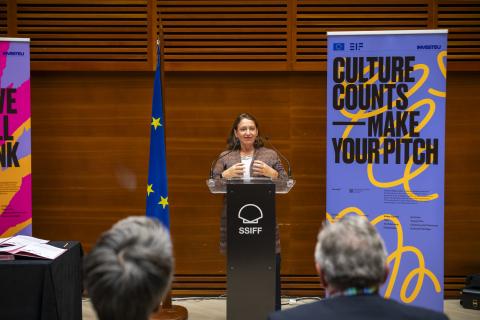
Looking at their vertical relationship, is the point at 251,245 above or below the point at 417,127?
below

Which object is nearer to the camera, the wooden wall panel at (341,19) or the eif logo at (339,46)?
the eif logo at (339,46)

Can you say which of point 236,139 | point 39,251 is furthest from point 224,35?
→ point 39,251

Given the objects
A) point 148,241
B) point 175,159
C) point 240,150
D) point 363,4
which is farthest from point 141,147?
point 148,241

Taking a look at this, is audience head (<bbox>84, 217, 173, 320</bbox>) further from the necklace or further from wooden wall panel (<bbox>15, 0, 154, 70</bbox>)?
wooden wall panel (<bbox>15, 0, 154, 70</bbox>)

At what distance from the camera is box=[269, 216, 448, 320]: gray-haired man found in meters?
1.39

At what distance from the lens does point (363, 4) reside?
4945mm

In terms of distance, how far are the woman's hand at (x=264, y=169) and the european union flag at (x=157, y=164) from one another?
108cm

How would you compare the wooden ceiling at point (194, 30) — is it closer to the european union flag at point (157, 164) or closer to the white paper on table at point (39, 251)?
the european union flag at point (157, 164)

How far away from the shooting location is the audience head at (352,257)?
1463 millimetres

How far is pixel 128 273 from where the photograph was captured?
131 cm

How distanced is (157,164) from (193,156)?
2.52ft

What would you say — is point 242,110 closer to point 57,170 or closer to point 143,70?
point 143,70

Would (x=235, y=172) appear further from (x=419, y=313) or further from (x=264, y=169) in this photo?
(x=419, y=313)

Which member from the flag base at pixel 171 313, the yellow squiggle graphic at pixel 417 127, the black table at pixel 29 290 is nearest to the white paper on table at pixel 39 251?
the black table at pixel 29 290
